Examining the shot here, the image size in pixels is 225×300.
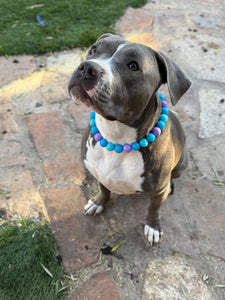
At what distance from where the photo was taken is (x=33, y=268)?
2.57m

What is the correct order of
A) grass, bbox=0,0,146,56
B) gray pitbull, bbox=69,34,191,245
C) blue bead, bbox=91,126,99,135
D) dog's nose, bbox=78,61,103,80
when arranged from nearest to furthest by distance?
dog's nose, bbox=78,61,103,80, gray pitbull, bbox=69,34,191,245, blue bead, bbox=91,126,99,135, grass, bbox=0,0,146,56

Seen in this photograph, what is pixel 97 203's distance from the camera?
2916mm

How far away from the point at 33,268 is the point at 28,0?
4.68m

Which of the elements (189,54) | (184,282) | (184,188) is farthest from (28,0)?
(184,282)

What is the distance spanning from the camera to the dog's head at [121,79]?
6.08 feet

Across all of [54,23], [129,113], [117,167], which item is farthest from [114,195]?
[54,23]

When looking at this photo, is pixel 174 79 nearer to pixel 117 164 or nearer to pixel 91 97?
pixel 91 97

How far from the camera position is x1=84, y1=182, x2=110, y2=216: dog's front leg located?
291 cm

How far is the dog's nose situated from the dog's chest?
28.0 inches

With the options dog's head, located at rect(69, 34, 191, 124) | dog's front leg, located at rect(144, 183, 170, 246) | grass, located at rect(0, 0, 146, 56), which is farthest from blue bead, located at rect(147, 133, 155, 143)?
grass, located at rect(0, 0, 146, 56)

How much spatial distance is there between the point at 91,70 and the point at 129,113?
0.42 meters

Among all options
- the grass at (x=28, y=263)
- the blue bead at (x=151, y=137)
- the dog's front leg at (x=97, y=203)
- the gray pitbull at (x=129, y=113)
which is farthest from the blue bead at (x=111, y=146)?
the grass at (x=28, y=263)

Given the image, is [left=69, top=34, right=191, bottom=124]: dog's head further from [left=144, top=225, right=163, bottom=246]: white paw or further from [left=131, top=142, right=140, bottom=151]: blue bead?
[left=144, top=225, right=163, bottom=246]: white paw

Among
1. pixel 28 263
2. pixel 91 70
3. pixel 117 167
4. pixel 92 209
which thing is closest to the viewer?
pixel 91 70
